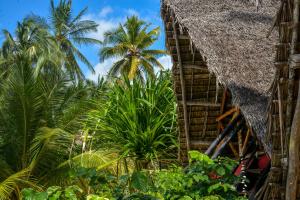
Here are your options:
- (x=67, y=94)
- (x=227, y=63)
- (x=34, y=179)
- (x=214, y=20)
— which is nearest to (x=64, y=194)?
(x=227, y=63)

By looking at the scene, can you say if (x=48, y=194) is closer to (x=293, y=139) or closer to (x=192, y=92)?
(x=293, y=139)

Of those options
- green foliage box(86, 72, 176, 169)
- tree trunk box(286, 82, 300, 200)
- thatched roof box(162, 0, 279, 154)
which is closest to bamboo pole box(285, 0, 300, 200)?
tree trunk box(286, 82, 300, 200)

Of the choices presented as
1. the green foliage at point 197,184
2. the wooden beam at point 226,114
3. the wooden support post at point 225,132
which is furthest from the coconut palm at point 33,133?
the green foliage at point 197,184

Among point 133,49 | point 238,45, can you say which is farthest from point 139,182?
point 133,49

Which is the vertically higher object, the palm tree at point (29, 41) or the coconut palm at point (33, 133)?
the palm tree at point (29, 41)

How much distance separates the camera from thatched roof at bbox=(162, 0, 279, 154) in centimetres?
417

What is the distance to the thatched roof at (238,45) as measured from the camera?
164 inches

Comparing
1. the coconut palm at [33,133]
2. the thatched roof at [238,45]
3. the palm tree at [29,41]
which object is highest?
the palm tree at [29,41]

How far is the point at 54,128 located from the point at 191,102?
12.4 ft

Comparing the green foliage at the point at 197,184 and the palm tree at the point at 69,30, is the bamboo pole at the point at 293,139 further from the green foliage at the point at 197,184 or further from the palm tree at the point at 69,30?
the palm tree at the point at 69,30

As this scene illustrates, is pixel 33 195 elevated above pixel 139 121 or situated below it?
Result: above

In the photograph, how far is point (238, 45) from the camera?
197 inches

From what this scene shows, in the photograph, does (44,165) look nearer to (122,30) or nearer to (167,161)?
(167,161)

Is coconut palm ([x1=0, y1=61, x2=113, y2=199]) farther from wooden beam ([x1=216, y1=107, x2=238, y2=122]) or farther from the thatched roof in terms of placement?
the thatched roof
